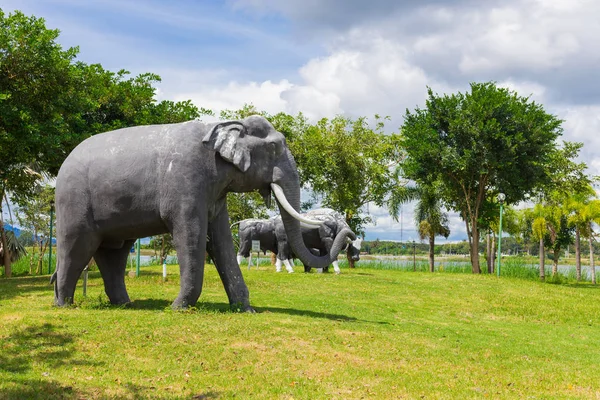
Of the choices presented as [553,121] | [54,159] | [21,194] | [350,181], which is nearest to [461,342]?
[54,159]

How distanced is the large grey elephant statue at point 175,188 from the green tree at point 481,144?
66.2ft

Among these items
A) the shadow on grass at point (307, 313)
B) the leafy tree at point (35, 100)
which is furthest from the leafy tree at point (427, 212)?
the shadow on grass at point (307, 313)

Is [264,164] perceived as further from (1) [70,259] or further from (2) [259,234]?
(2) [259,234]

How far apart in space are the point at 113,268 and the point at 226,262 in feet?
8.04

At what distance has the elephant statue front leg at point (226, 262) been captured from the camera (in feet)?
37.5

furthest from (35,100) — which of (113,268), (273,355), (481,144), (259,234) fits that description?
(481,144)

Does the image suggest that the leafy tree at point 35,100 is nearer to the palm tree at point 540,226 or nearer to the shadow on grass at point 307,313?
the shadow on grass at point 307,313

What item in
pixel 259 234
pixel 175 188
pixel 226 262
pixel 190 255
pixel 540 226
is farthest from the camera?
pixel 540 226

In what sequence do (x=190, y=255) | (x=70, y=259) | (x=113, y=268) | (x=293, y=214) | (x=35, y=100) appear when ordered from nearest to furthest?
(x=190, y=255) < (x=293, y=214) < (x=70, y=259) < (x=113, y=268) < (x=35, y=100)

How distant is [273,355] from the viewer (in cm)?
852

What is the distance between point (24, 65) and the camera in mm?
18578

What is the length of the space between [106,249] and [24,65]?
934cm

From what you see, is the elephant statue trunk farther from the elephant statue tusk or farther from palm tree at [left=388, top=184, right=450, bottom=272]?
palm tree at [left=388, top=184, right=450, bottom=272]

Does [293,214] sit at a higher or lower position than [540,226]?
lower
